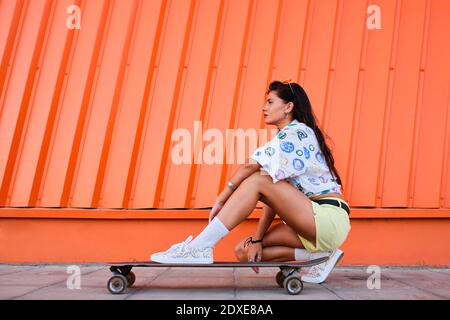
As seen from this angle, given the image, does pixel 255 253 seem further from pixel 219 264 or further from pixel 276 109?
pixel 276 109

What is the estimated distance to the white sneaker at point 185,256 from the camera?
2676 mm

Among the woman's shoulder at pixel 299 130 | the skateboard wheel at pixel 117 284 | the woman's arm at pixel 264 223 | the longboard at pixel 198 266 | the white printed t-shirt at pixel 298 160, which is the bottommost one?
the skateboard wheel at pixel 117 284

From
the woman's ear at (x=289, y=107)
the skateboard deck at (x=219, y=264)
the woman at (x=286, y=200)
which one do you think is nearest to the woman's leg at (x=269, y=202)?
the woman at (x=286, y=200)

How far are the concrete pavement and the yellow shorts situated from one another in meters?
0.29

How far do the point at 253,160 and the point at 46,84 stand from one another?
2582 mm

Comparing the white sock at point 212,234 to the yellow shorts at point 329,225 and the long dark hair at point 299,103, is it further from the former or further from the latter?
the long dark hair at point 299,103

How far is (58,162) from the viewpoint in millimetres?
4219

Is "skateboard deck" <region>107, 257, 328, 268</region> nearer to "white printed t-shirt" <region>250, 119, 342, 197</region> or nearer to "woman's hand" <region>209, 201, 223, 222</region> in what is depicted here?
"woman's hand" <region>209, 201, 223, 222</region>

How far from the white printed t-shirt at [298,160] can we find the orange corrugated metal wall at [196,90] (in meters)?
1.29

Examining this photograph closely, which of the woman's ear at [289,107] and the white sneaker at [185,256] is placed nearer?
the white sneaker at [185,256]

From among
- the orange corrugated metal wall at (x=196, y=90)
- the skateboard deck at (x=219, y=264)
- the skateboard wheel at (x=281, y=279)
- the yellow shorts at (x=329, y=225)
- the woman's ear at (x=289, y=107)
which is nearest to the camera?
the skateboard deck at (x=219, y=264)

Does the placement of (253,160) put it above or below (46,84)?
below
